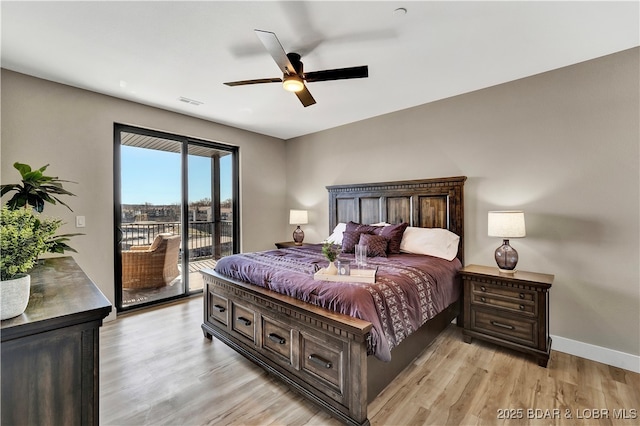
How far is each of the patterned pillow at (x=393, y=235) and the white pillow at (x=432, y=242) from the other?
0.26 feet

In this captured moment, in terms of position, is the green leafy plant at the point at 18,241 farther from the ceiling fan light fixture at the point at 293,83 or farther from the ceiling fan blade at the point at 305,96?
the ceiling fan blade at the point at 305,96

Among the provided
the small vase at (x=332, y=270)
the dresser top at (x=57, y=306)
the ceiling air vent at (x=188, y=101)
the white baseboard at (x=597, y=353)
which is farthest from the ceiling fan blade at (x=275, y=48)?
the white baseboard at (x=597, y=353)

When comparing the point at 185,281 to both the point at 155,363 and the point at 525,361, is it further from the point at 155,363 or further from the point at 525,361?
the point at 525,361

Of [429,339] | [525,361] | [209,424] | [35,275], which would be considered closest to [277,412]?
[209,424]

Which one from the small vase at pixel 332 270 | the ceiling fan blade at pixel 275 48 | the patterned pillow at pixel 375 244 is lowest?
the small vase at pixel 332 270

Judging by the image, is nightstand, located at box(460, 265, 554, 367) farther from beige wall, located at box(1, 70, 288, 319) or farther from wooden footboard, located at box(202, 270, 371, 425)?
beige wall, located at box(1, 70, 288, 319)

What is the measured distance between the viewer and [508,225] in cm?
261

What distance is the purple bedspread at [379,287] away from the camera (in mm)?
1805

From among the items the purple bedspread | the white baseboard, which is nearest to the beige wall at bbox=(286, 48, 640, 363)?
the white baseboard

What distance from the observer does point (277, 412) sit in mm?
1875

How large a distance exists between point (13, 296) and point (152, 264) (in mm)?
3295

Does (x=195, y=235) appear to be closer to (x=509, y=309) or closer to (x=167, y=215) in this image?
(x=167, y=215)

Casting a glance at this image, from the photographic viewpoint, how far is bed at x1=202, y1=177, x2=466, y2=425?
1.69 metres

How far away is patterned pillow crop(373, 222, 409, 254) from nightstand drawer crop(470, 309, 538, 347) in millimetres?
991
